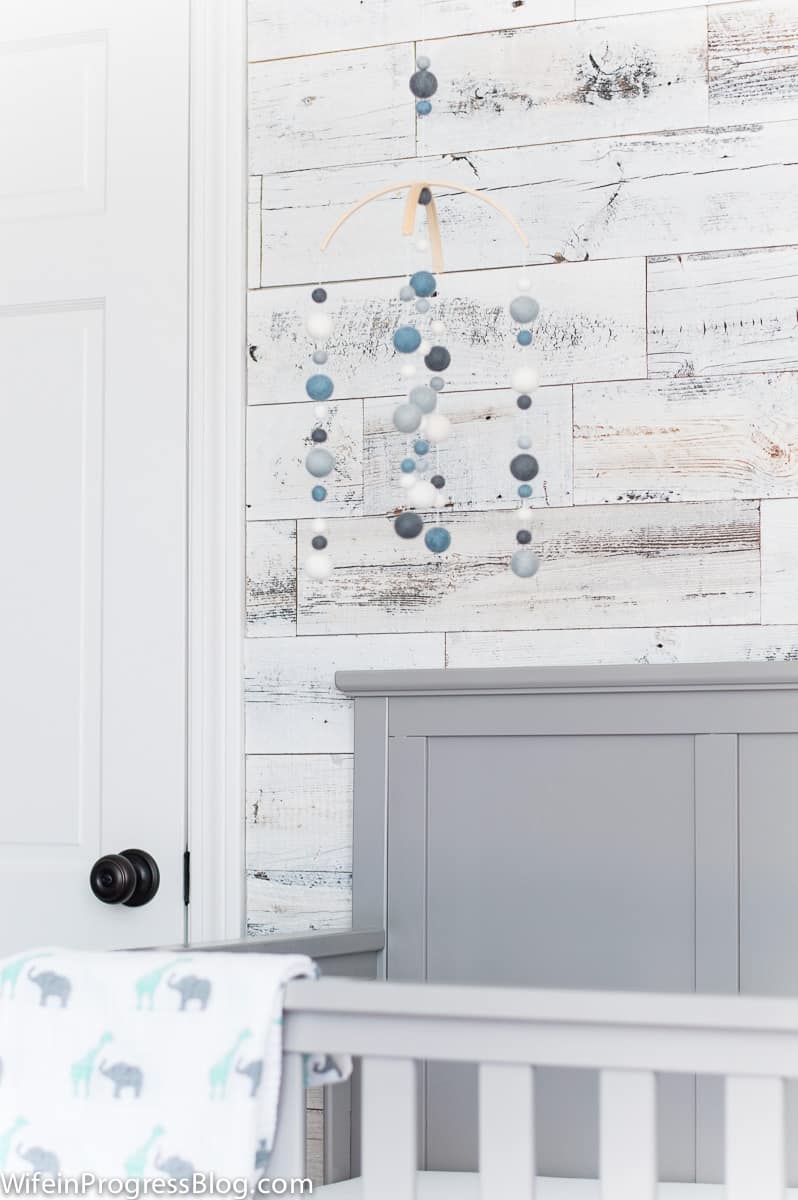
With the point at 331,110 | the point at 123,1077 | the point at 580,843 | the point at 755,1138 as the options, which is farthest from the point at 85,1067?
the point at 331,110

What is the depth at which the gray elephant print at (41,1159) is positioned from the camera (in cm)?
98

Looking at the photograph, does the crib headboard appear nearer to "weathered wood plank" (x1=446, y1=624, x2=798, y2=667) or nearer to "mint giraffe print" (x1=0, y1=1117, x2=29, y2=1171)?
"weathered wood plank" (x1=446, y1=624, x2=798, y2=667)

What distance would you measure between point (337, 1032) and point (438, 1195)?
616 mm

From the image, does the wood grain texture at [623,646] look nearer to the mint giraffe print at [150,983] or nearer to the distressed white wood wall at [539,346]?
the distressed white wood wall at [539,346]

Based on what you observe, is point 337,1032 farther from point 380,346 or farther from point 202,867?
point 380,346

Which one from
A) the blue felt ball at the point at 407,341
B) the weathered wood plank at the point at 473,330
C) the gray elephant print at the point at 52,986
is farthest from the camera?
the weathered wood plank at the point at 473,330

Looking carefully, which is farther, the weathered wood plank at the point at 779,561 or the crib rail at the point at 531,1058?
the weathered wood plank at the point at 779,561

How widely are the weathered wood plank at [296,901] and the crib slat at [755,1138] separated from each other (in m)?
0.84

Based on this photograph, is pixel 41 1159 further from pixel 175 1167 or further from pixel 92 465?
pixel 92 465

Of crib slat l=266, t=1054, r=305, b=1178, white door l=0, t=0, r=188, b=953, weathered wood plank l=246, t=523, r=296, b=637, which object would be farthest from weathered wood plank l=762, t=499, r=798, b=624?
crib slat l=266, t=1054, r=305, b=1178

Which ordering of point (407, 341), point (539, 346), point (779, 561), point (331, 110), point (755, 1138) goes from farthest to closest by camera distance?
point (331, 110) < point (539, 346) < point (779, 561) < point (407, 341) < point (755, 1138)

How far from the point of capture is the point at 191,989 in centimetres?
99

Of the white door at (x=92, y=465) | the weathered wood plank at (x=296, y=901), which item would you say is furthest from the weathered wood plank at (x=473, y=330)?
the weathered wood plank at (x=296, y=901)

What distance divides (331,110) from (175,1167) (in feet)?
4.28
